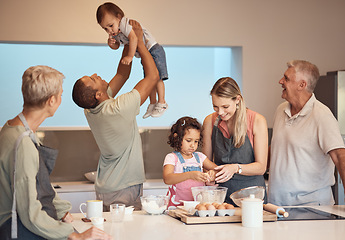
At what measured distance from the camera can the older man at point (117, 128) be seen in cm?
295

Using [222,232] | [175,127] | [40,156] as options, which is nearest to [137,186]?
[175,127]

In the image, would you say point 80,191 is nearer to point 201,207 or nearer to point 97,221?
point 97,221

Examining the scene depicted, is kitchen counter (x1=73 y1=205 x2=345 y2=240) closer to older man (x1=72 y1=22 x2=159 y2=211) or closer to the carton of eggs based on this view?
the carton of eggs

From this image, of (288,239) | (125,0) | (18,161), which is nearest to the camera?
(18,161)

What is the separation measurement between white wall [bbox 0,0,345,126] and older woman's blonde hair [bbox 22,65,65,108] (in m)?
2.78

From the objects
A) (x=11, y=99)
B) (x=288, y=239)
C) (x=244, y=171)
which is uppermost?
(x=11, y=99)

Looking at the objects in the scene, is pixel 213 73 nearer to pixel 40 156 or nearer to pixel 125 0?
pixel 125 0

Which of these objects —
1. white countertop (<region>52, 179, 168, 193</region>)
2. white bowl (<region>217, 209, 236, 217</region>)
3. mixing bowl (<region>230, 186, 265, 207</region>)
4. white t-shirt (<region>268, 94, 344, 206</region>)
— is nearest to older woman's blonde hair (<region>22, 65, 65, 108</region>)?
white bowl (<region>217, 209, 236, 217</region>)

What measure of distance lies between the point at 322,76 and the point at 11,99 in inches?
118

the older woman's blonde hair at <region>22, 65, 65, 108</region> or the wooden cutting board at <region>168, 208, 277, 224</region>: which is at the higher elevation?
the older woman's blonde hair at <region>22, 65, 65, 108</region>

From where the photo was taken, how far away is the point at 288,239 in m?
2.27

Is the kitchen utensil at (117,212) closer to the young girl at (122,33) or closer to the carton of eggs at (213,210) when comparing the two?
the carton of eggs at (213,210)

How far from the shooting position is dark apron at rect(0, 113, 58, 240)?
200 cm

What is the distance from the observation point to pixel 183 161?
326 centimetres
